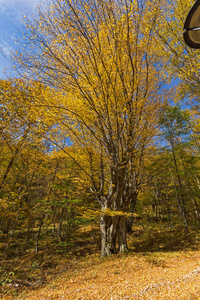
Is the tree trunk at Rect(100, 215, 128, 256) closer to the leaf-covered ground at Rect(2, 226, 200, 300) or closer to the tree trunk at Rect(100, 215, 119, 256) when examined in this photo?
the tree trunk at Rect(100, 215, 119, 256)

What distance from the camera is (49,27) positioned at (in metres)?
3.59

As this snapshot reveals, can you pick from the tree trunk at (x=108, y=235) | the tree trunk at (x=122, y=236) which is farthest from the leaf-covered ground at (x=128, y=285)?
the tree trunk at (x=122, y=236)

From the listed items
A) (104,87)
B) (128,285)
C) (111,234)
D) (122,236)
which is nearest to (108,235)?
(111,234)

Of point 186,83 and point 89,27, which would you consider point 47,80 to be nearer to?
point 89,27

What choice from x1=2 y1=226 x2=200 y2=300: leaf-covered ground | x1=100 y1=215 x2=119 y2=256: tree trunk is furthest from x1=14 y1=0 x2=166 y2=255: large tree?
x1=2 y1=226 x2=200 y2=300: leaf-covered ground

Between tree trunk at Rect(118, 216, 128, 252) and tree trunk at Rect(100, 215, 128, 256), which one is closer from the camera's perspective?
tree trunk at Rect(100, 215, 128, 256)

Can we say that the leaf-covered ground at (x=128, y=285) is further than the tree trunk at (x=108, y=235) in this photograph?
No

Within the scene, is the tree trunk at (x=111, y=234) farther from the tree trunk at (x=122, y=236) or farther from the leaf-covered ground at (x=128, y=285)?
Result: the leaf-covered ground at (x=128, y=285)

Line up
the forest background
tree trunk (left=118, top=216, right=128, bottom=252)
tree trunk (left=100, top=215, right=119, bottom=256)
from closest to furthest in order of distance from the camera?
the forest background
tree trunk (left=100, top=215, right=119, bottom=256)
tree trunk (left=118, top=216, right=128, bottom=252)

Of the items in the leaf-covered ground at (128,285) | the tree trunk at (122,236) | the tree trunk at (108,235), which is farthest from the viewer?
the tree trunk at (122,236)

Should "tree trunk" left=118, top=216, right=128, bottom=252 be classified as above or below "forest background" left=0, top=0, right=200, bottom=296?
below

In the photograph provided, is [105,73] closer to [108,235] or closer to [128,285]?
[128,285]

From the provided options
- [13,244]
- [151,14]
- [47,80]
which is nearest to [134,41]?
[151,14]

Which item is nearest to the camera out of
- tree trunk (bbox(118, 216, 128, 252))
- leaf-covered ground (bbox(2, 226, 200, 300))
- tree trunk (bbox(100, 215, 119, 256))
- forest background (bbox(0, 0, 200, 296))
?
leaf-covered ground (bbox(2, 226, 200, 300))
